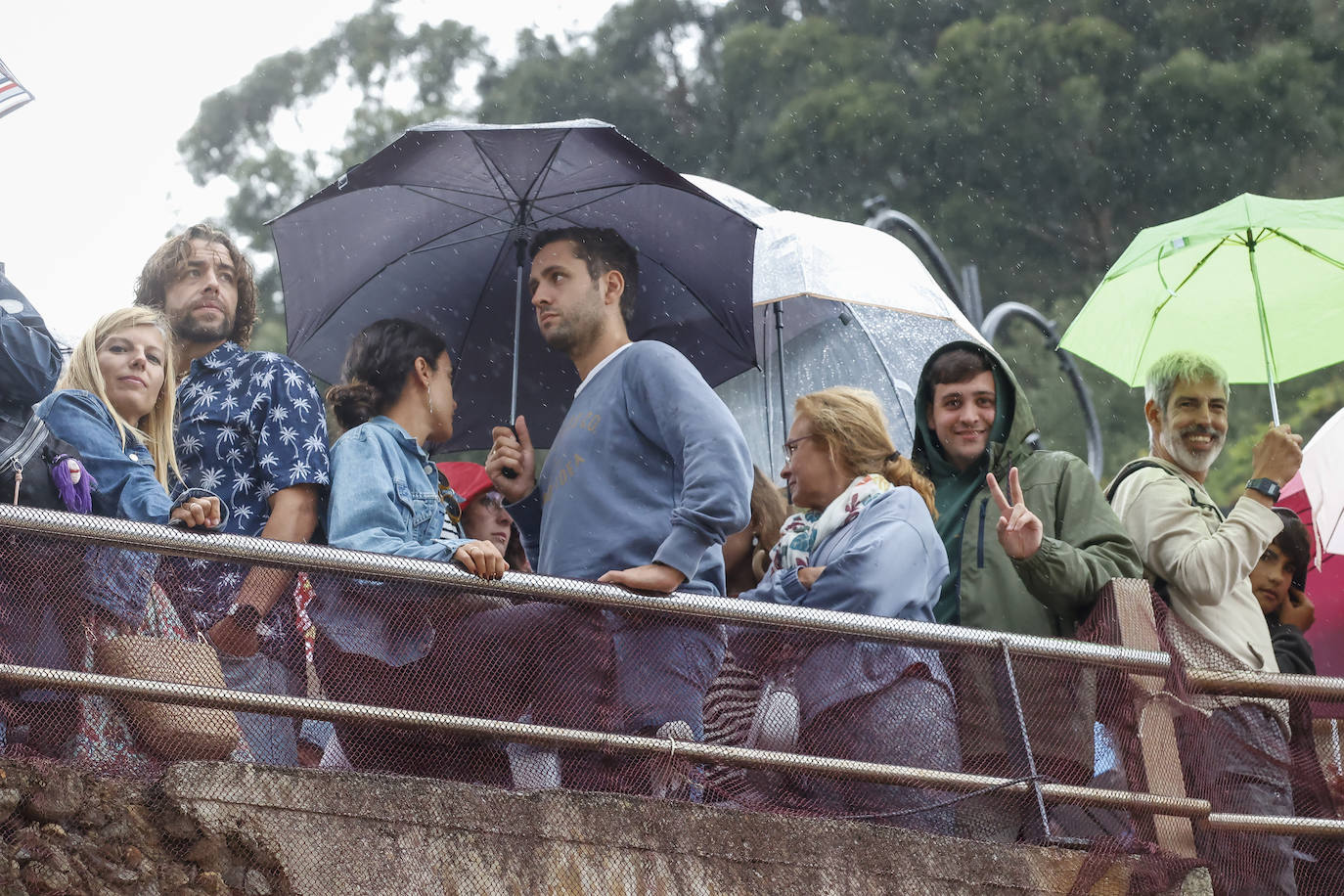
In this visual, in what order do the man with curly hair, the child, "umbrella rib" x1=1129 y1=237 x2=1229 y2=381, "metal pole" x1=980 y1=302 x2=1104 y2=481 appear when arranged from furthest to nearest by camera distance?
"metal pole" x1=980 y1=302 x2=1104 y2=481 → "umbrella rib" x1=1129 y1=237 x2=1229 y2=381 → the child → the man with curly hair

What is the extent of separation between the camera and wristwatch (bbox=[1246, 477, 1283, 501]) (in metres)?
5.27

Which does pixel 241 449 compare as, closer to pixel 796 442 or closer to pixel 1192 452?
pixel 796 442

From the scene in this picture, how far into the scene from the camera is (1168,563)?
5262 millimetres

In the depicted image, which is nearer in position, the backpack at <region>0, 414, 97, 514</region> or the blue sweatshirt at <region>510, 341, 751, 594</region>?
the backpack at <region>0, 414, 97, 514</region>

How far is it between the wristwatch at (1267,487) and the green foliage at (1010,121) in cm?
1644

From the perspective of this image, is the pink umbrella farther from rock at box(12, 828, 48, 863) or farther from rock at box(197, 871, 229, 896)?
rock at box(12, 828, 48, 863)

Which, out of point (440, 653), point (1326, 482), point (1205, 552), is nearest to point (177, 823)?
point (440, 653)

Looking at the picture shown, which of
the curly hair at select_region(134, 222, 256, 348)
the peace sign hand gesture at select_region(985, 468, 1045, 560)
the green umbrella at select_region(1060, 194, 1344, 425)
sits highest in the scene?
the curly hair at select_region(134, 222, 256, 348)

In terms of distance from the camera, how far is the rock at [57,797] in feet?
12.4

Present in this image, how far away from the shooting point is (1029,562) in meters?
4.91

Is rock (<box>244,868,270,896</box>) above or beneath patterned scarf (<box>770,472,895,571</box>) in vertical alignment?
beneath

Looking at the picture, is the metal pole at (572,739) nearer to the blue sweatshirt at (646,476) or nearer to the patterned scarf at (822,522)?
the blue sweatshirt at (646,476)

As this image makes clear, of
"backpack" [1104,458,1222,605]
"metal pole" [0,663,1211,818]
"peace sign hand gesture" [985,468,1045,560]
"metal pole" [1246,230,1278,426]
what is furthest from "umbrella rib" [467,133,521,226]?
"metal pole" [1246,230,1278,426]

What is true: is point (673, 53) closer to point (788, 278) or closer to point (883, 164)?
point (883, 164)
